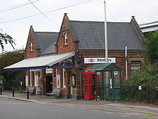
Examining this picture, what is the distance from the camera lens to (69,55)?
30469 mm

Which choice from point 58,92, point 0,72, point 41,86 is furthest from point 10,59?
point 58,92

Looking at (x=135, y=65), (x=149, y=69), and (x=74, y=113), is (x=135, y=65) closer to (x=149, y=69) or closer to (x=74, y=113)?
(x=149, y=69)

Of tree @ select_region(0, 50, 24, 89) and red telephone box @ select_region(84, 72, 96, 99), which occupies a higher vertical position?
tree @ select_region(0, 50, 24, 89)

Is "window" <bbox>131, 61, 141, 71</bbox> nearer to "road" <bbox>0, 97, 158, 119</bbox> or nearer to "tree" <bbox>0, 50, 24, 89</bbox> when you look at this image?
"road" <bbox>0, 97, 158, 119</bbox>

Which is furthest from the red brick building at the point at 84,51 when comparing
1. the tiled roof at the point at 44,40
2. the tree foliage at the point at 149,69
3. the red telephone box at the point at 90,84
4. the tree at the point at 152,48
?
the tree at the point at 152,48

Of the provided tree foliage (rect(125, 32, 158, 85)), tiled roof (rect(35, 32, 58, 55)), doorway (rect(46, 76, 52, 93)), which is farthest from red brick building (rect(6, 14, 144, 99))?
tiled roof (rect(35, 32, 58, 55))

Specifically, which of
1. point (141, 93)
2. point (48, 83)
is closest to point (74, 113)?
point (141, 93)

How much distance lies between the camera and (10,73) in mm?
51125

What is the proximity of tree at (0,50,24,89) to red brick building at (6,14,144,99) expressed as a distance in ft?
42.3

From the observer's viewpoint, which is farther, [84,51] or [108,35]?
[108,35]

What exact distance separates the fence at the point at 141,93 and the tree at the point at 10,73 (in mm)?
25432

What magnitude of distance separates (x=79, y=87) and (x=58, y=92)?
2990 millimetres

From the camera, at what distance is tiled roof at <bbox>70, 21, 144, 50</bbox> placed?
31.7 metres

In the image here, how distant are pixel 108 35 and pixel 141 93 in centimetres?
1076
